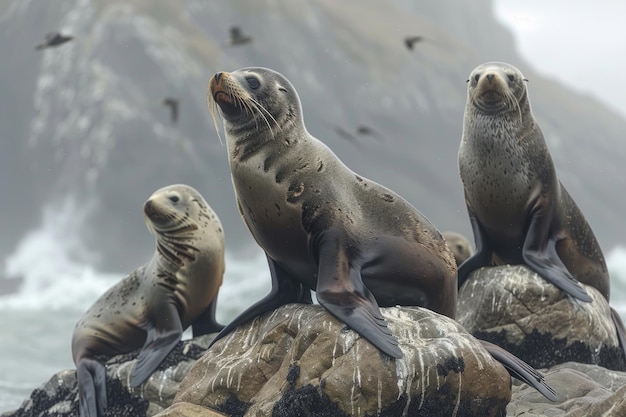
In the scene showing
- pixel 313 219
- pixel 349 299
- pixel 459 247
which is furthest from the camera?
pixel 459 247

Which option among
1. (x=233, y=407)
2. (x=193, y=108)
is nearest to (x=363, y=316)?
(x=233, y=407)

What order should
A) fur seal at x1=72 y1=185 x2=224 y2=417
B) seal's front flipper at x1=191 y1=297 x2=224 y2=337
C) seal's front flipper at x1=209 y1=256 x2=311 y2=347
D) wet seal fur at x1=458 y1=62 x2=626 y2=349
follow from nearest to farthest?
1. seal's front flipper at x1=209 y1=256 x2=311 y2=347
2. wet seal fur at x1=458 y1=62 x2=626 y2=349
3. fur seal at x1=72 y1=185 x2=224 y2=417
4. seal's front flipper at x1=191 y1=297 x2=224 y2=337

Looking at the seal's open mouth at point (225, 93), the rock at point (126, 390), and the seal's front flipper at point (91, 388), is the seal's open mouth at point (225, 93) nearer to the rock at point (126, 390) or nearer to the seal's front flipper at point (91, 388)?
the rock at point (126, 390)

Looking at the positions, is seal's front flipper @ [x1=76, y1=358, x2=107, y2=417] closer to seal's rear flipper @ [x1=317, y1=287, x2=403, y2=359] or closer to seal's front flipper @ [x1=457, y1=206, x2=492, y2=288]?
seal's rear flipper @ [x1=317, y1=287, x2=403, y2=359]

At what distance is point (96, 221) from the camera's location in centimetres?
3997

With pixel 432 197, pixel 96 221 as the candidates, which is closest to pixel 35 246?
pixel 96 221

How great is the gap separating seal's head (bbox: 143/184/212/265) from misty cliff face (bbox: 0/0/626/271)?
29.4 metres

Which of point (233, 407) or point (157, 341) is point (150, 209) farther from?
point (233, 407)

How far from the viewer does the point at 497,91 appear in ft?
26.3

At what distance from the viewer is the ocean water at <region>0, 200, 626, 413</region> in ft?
71.1

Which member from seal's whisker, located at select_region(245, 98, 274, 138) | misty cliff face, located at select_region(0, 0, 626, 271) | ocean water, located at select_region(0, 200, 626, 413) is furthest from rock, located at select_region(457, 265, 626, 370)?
misty cliff face, located at select_region(0, 0, 626, 271)

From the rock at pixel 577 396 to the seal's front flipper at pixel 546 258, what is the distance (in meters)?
0.67

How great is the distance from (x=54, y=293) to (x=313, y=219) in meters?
30.8

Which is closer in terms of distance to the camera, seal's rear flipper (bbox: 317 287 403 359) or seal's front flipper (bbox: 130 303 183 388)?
seal's rear flipper (bbox: 317 287 403 359)
